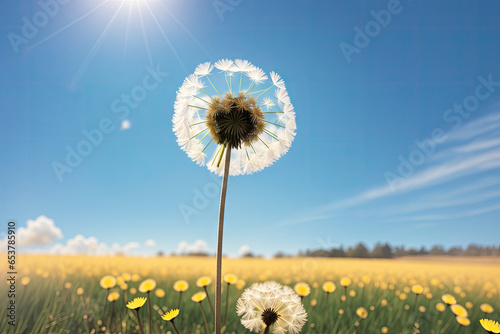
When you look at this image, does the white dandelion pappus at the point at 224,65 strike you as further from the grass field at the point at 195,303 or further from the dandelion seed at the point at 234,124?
the grass field at the point at 195,303

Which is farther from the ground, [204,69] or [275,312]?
[204,69]

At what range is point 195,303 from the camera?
4.51 m

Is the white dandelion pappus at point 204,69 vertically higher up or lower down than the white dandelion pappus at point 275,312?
higher up

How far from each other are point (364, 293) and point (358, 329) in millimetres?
1058

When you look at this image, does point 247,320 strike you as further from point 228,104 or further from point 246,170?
point 228,104

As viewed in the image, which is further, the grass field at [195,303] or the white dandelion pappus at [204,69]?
the grass field at [195,303]

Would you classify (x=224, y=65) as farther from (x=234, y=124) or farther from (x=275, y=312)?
(x=275, y=312)

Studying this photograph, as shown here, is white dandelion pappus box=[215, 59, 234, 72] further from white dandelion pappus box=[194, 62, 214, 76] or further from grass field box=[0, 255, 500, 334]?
grass field box=[0, 255, 500, 334]

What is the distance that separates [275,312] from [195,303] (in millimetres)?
2316

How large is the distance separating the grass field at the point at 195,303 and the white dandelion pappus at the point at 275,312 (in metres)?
1.38

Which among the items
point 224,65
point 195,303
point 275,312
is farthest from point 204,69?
point 195,303

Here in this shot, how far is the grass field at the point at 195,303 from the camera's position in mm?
4004

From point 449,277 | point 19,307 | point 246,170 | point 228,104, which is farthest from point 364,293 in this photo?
point 19,307

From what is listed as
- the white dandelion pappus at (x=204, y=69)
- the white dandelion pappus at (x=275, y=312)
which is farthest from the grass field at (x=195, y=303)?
the white dandelion pappus at (x=204, y=69)
